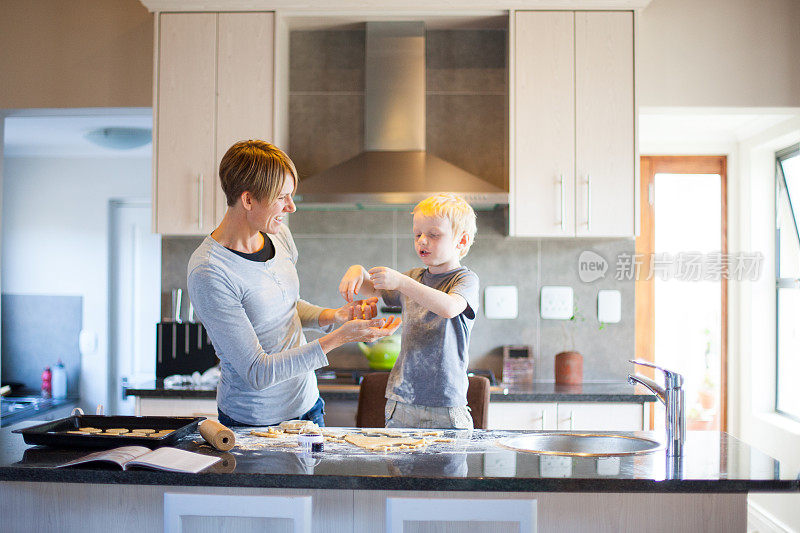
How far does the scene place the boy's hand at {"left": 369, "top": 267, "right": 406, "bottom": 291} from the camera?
1835 mm

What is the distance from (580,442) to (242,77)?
7.50 feet

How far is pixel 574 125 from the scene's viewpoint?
324 cm

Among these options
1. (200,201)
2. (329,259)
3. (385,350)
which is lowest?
(385,350)

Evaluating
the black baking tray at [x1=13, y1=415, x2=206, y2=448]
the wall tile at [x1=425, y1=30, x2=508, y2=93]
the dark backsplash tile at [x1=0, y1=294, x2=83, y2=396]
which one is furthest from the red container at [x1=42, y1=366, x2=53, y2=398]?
the black baking tray at [x1=13, y1=415, x2=206, y2=448]

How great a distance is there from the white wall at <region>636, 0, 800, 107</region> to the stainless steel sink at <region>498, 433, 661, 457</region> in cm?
212

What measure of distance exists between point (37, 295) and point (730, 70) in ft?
17.4

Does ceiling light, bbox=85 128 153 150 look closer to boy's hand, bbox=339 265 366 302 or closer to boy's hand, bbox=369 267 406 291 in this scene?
boy's hand, bbox=339 265 366 302

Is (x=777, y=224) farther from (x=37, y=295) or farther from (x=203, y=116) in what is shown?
(x=37, y=295)

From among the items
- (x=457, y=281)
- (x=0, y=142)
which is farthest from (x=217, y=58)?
(x=457, y=281)

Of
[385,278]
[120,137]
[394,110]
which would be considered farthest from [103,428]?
[120,137]

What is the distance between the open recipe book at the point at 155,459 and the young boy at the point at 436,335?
23.6 inches

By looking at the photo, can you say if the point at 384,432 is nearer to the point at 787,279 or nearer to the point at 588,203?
the point at 588,203

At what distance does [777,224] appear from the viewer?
13.1 feet

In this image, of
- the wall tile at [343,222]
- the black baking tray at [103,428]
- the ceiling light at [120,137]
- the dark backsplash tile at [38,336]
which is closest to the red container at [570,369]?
the wall tile at [343,222]
